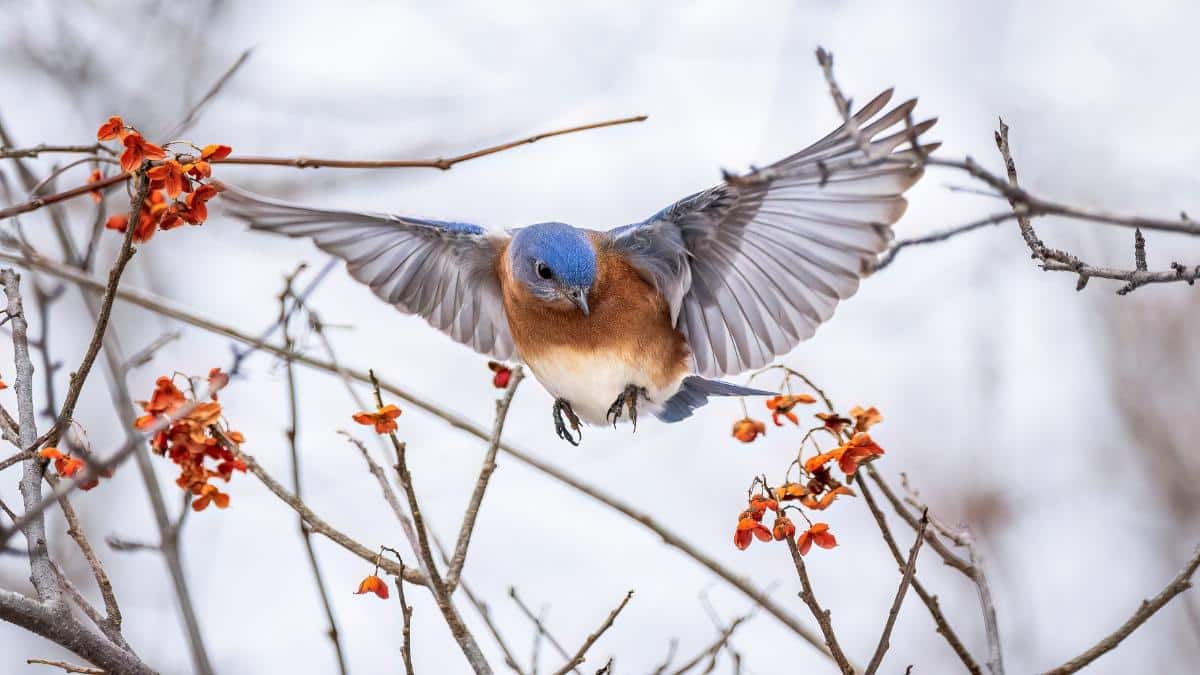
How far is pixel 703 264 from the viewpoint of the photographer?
361 centimetres

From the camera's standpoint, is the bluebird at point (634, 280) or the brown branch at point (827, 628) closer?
the brown branch at point (827, 628)

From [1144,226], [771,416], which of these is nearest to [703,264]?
[771,416]

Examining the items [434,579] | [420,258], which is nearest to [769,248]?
[420,258]

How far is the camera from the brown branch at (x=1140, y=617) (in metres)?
2.09

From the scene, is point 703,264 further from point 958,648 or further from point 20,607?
point 20,607

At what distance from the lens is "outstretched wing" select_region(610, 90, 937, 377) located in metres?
3.04

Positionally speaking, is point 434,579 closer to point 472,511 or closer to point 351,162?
point 472,511

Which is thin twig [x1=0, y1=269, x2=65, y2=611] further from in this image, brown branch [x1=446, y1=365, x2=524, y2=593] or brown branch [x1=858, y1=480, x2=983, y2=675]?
brown branch [x1=858, y1=480, x2=983, y2=675]

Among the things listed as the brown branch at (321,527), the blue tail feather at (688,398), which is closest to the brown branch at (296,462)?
the brown branch at (321,527)

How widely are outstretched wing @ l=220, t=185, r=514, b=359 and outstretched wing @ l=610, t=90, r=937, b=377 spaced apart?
575 millimetres

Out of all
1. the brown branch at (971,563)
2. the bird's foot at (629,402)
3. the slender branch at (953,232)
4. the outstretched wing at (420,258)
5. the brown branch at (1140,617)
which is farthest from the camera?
the bird's foot at (629,402)

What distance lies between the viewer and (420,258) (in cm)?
394

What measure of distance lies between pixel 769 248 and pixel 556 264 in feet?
2.14

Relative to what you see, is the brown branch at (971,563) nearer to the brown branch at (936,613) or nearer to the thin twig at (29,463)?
the brown branch at (936,613)
